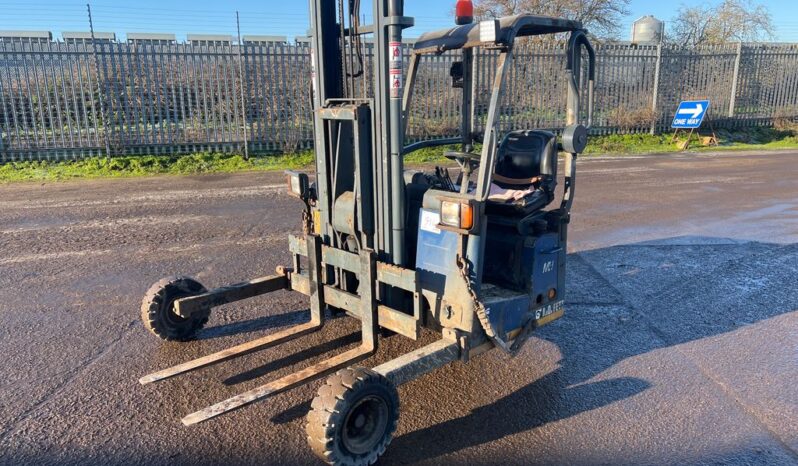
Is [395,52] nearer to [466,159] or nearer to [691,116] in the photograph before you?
[466,159]

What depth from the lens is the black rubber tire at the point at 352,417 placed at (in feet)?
10.2

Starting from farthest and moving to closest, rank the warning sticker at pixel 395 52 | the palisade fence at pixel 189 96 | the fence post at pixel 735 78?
the fence post at pixel 735 78 → the palisade fence at pixel 189 96 → the warning sticker at pixel 395 52

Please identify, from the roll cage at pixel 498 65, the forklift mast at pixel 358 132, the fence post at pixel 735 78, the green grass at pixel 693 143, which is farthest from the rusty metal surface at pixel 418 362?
the fence post at pixel 735 78

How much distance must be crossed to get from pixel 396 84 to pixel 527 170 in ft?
4.80

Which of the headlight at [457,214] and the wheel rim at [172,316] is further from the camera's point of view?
the wheel rim at [172,316]

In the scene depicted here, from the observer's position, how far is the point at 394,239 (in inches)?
160

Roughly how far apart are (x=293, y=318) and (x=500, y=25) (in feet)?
9.70

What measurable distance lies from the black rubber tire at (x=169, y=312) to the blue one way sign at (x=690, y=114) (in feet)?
58.9

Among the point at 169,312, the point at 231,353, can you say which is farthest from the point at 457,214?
the point at 169,312

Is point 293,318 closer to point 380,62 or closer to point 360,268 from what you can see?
point 360,268

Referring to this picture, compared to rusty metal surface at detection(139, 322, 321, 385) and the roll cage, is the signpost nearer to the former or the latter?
the roll cage

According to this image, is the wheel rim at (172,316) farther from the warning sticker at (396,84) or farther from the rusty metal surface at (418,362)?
the warning sticker at (396,84)

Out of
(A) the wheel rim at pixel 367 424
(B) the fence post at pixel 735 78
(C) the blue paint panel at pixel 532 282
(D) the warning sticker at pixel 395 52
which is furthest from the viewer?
(B) the fence post at pixel 735 78

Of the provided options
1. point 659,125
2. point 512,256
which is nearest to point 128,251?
point 512,256
